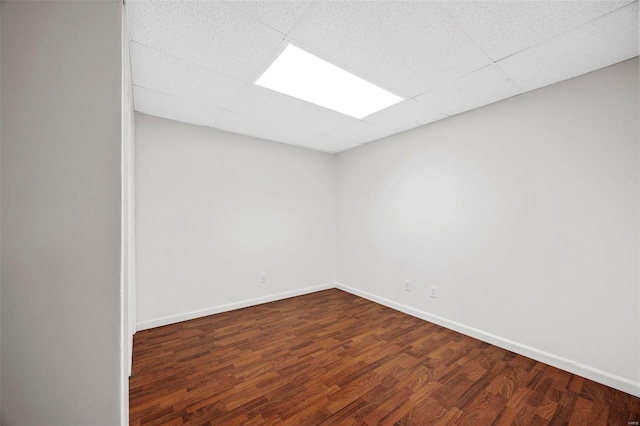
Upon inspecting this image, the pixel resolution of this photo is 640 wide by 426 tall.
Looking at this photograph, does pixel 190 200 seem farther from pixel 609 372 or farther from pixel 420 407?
pixel 609 372

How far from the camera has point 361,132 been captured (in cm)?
348

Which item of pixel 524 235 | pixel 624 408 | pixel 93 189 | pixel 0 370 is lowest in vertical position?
pixel 624 408

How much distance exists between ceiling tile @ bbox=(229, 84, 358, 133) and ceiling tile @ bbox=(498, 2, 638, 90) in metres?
1.63

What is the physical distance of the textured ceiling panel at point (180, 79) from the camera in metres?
1.84

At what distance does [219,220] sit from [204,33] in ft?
7.47

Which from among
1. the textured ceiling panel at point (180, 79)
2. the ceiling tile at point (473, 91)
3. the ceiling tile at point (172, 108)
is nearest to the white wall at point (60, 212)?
the textured ceiling panel at point (180, 79)

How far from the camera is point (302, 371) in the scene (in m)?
2.10

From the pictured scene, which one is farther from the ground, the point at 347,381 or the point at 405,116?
the point at 405,116

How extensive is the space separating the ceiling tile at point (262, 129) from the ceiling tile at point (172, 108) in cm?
15

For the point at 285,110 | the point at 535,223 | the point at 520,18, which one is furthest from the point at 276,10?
the point at 535,223

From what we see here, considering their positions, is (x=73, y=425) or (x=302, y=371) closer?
(x=73, y=425)

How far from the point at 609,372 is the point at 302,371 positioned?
7.92 ft

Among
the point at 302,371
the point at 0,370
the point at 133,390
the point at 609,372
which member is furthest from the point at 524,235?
the point at 133,390

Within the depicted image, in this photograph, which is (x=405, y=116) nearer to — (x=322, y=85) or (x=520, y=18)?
(x=322, y=85)
